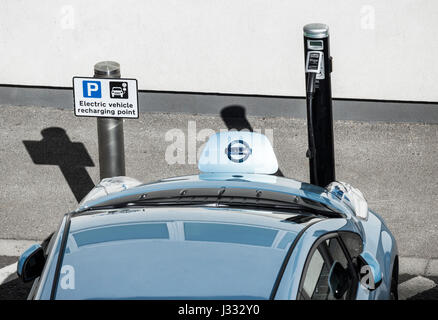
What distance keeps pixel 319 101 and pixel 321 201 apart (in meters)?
1.79

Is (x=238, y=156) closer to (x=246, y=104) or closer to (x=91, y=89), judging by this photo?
(x=91, y=89)

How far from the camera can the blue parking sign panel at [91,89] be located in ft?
21.7

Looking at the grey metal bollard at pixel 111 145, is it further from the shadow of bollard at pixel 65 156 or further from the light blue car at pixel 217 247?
the light blue car at pixel 217 247

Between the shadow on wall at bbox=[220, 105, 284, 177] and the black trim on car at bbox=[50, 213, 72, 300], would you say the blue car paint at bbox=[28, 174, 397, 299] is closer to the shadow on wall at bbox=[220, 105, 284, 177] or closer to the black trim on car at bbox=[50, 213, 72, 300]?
the black trim on car at bbox=[50, 213, 72, 300]

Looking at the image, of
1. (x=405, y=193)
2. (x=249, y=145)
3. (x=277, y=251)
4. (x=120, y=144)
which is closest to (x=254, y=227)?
(x=277, y=251)

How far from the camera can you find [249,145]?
6340mm

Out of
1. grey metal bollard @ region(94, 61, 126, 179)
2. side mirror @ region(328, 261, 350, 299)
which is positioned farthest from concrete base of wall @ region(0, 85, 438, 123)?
side mirror @ region(328, 261, 350, 299)

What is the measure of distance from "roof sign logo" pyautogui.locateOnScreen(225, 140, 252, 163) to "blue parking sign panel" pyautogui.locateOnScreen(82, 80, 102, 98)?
3.89 feet

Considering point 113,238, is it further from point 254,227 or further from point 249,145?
point 249,145

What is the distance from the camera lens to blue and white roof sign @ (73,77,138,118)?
6566 mm

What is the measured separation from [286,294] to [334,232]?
1010 millimetres

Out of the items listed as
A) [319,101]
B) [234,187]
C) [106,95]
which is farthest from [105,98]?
[319,101]

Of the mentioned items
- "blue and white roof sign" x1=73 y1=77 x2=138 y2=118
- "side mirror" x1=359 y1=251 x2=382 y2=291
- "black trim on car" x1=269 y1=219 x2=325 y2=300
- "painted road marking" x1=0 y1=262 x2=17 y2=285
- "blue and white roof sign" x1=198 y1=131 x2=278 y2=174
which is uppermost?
"blue and white roof sign" x1=73 y1=77 x2=138 y2=118

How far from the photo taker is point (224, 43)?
30.8 ft
